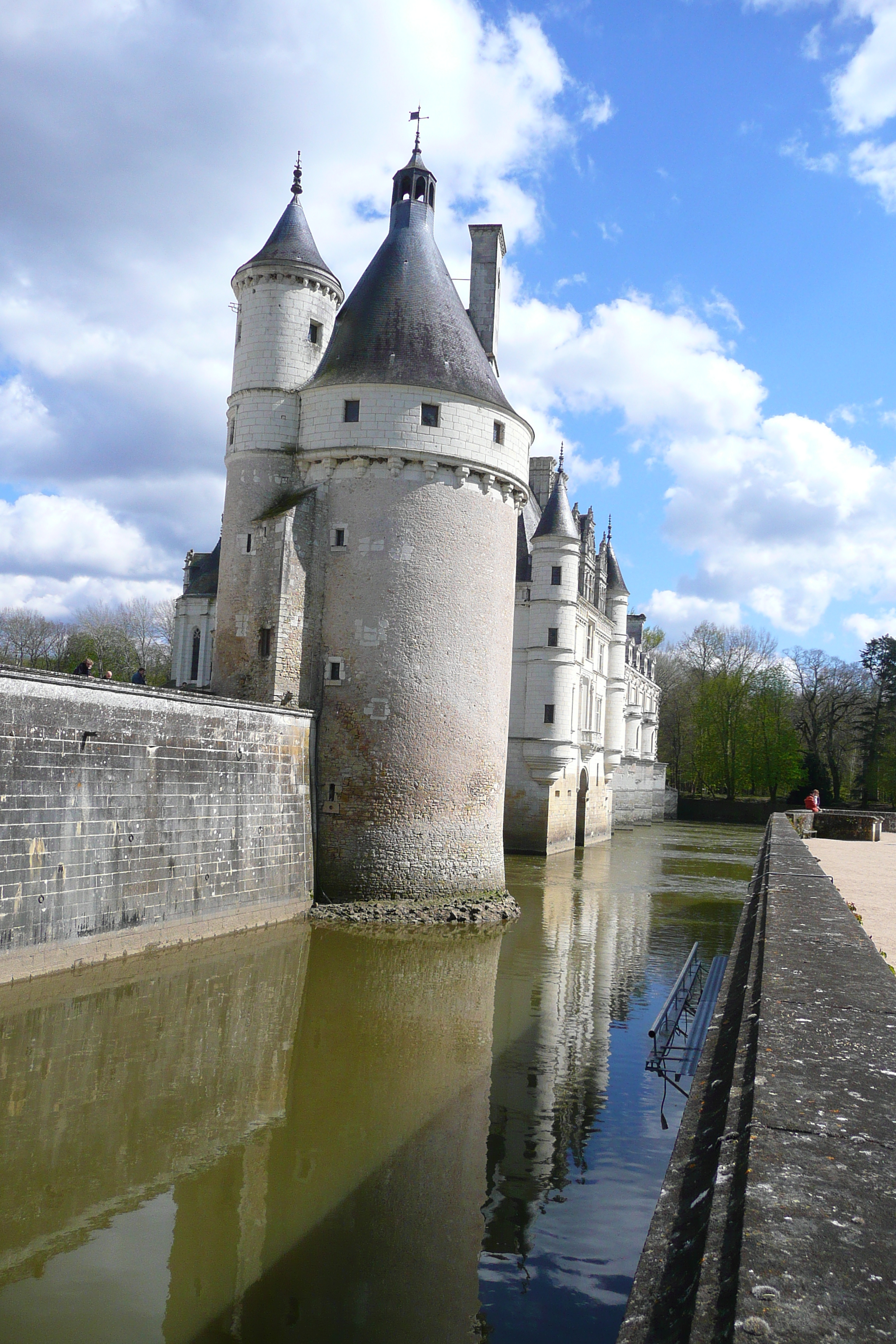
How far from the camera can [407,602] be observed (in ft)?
60.7

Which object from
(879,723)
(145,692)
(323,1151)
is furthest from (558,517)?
(879,723)

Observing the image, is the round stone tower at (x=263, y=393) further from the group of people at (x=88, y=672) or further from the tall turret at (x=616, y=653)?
the tall turret at (x=616, y=653)

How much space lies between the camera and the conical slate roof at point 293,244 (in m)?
19.7

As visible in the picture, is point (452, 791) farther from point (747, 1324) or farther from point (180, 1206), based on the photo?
point (747, 1324)

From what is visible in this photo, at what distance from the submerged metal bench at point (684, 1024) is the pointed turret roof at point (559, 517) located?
743 inches

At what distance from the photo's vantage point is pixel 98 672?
41625mm

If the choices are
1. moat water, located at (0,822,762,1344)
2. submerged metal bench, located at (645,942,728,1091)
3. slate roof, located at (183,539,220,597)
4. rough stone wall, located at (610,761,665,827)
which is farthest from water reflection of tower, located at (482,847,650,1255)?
rough stone wall, located at (610,761,665,827)

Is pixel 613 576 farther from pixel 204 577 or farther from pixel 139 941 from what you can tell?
pixel 139 941

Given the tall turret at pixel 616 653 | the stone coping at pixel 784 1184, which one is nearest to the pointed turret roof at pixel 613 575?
the tall turret at pixel 616 653

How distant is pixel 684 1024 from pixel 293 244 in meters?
17.0

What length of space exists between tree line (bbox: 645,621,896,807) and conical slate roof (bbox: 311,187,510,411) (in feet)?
140

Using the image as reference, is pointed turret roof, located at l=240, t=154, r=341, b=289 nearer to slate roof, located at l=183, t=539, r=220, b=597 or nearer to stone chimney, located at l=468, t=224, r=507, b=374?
stone chimney, located at l=468, t=224, r=507, b=374

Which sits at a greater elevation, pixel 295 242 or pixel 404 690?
pixel 295 242

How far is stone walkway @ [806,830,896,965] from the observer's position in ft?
26.6
